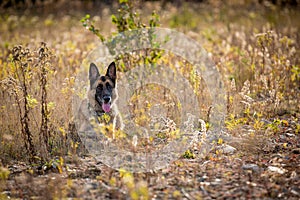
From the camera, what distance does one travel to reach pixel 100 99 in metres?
6.43

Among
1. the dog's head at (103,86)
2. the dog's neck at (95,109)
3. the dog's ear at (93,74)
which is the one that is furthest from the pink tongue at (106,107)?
the dog's ear at (93,74)

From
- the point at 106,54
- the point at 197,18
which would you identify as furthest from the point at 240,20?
the point at 106,54

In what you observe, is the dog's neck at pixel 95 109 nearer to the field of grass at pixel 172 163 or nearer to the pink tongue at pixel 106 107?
the pink tongue at pixel 106 107

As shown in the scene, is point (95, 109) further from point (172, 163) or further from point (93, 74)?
point (172, 163)

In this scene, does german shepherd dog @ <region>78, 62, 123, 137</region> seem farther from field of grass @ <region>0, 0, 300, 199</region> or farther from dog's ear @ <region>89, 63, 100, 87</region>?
field of grass @ <region>0, 0, 300, 199</region>

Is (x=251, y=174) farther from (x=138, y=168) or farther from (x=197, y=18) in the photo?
(x=197, y=18)

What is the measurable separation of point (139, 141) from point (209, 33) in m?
6.75

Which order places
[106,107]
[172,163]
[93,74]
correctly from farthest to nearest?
[93,74], [106,107], [172,163]

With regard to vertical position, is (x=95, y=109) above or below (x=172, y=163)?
above

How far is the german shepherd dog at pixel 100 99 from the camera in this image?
6277 mm

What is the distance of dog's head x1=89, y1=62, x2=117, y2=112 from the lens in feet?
20.8

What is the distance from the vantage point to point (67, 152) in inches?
208

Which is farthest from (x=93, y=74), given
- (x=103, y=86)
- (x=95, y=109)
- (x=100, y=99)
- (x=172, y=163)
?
(x=172, y=163)

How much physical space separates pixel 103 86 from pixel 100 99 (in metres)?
0.19
